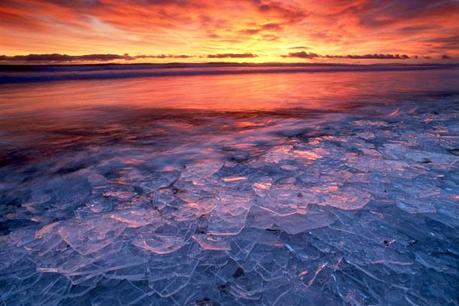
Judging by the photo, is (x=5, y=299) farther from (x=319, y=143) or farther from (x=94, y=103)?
(x=94, y=103)

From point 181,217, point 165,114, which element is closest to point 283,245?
point 181,217

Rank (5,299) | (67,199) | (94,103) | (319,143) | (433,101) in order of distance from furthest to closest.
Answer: (94,103) → (433,101) → (319,143) → (67,199) → (5,299)

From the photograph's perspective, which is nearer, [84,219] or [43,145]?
[84,219]

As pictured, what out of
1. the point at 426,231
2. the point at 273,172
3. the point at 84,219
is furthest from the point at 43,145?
the point at 426,231

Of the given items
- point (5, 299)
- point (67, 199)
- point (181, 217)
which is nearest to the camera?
point (5, 299)

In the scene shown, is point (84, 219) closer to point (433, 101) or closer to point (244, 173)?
point (244, 173)

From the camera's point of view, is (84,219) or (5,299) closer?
(5,299)
